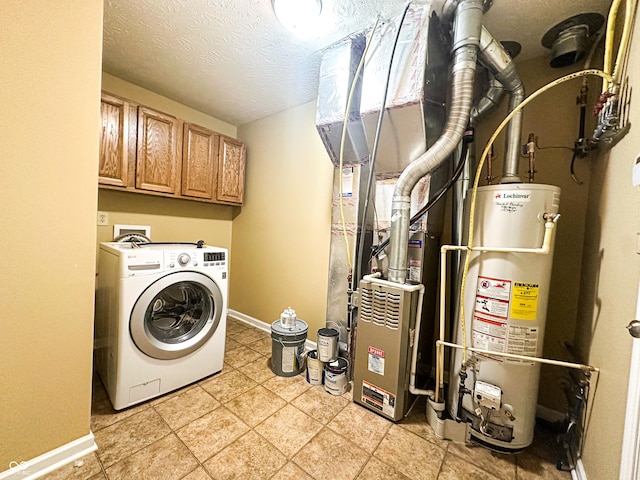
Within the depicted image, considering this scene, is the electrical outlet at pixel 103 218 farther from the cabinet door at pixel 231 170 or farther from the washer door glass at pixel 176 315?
the washer door glass at pixel 176 315

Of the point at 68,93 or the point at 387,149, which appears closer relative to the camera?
the point at 68,93

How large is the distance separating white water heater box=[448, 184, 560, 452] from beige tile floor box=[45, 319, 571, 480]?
195mm

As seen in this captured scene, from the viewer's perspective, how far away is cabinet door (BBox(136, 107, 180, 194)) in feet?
6.63

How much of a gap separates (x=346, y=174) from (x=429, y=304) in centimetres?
110

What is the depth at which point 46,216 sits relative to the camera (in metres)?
0.97

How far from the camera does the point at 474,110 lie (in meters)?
1.54

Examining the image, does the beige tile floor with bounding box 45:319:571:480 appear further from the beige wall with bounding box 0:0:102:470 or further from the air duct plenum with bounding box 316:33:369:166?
the air duct plenum with bounding box 316:33:369:166

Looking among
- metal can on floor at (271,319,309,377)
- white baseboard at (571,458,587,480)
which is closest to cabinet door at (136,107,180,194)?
metal can on floor at (271,319,309,377)

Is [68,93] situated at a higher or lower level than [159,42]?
lower

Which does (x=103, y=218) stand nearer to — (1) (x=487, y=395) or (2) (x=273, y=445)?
(2) (x=273, y=445)

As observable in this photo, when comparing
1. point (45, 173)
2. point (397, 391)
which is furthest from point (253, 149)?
point (397, 391)

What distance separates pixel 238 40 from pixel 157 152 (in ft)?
3.83

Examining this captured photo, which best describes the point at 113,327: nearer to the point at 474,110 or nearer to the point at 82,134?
the point at 82,134

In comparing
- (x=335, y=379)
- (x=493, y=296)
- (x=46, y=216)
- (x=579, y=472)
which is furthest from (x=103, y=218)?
(x=579, y=472)
